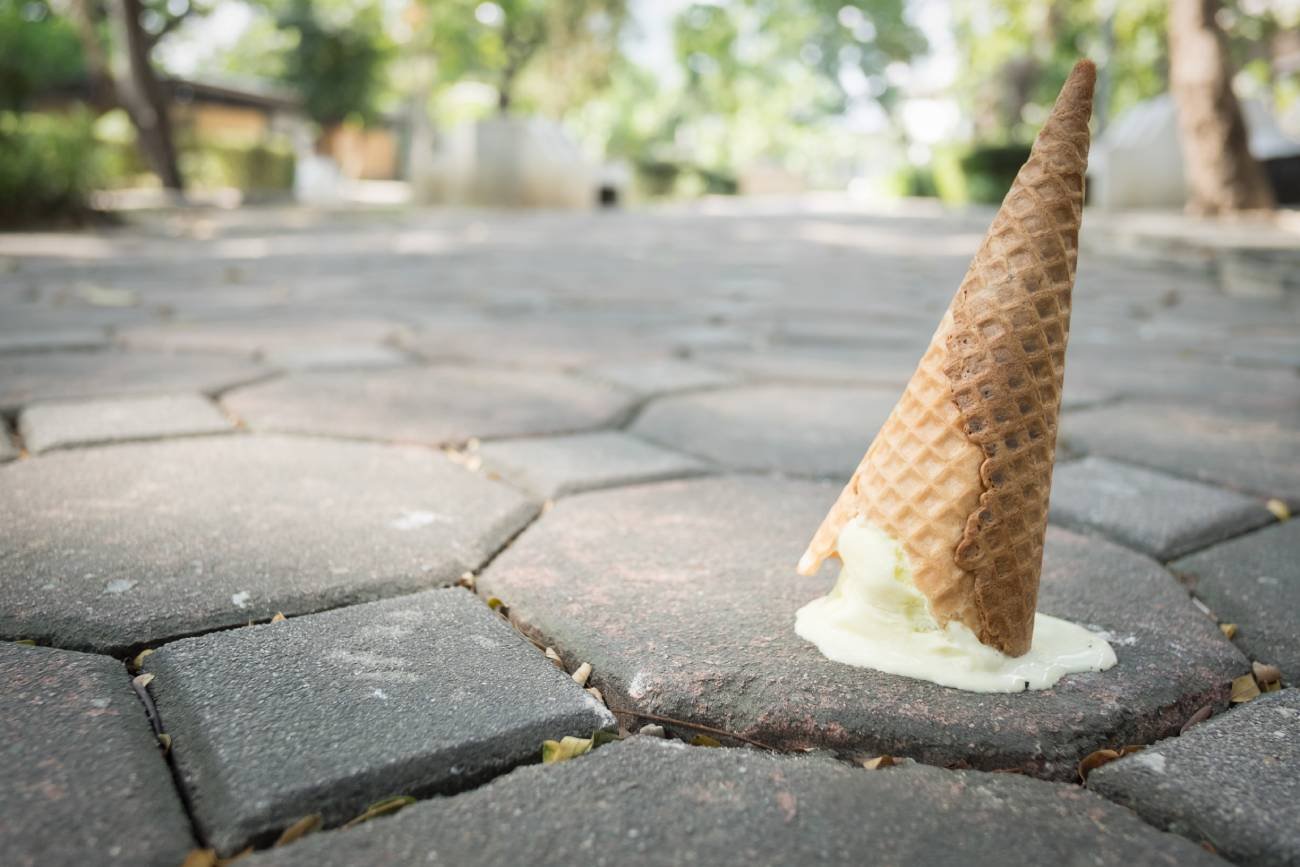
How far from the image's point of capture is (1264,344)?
3.22m

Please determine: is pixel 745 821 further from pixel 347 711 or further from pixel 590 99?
pixel 590 99

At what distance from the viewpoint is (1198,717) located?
2.98 feet

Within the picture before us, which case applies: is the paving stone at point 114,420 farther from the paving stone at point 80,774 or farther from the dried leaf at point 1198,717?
the dried leaf at point 1198,717

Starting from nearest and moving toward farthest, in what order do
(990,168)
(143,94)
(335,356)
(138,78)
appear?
(335,356), (138,78), (143,94), (990,168)

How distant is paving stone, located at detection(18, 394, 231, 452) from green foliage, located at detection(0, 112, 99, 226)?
264 inches

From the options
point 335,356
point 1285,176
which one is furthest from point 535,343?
point 1285,176

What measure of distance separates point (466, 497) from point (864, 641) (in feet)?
2.24

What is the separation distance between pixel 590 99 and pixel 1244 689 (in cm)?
2629

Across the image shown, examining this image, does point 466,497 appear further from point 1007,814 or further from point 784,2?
point 784,2

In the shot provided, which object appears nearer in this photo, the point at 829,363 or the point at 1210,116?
the point at 829,363

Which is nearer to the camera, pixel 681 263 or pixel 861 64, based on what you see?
pixel 681 263

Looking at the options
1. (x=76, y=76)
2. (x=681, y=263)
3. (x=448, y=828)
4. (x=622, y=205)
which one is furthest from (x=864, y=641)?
(x=76, y=76)

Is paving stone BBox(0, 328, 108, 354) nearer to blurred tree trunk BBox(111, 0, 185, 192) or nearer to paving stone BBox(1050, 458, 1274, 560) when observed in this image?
paving stone BBox(1050, 458, 1274, 560)

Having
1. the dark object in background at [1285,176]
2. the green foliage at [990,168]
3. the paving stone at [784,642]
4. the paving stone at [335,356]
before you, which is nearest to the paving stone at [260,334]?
the paving stone at [335,356]
